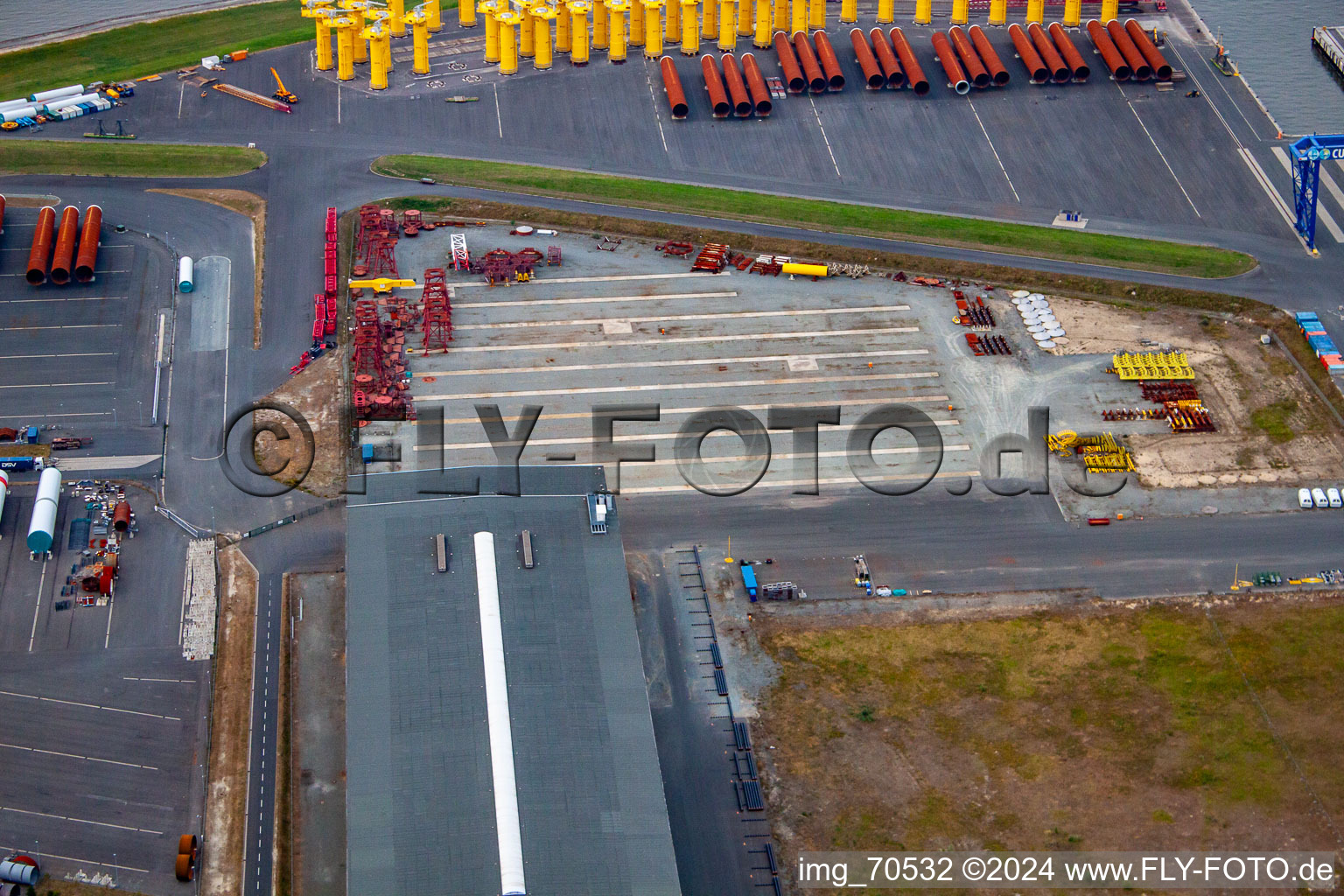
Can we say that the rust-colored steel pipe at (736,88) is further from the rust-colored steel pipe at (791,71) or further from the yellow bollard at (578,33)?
the yellow bollard at (578,33)

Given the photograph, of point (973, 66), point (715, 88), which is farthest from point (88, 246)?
point (973, 66)

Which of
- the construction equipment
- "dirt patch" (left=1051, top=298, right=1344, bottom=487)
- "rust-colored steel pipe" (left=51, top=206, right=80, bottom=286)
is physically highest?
the construction equipment

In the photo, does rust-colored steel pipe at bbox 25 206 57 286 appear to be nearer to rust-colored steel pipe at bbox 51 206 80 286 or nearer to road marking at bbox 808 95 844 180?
rust-colored steel pipe at bbox 51 206 80 286

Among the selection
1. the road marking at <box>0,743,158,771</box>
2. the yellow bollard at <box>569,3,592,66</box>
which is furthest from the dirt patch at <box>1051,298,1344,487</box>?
the road marking at <box>0,743,158,771</box>

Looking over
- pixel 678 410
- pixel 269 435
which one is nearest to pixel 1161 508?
pixel 678 410

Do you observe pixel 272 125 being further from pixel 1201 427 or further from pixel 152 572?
pixel 1201 427

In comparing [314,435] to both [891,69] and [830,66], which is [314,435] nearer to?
[830,66]
